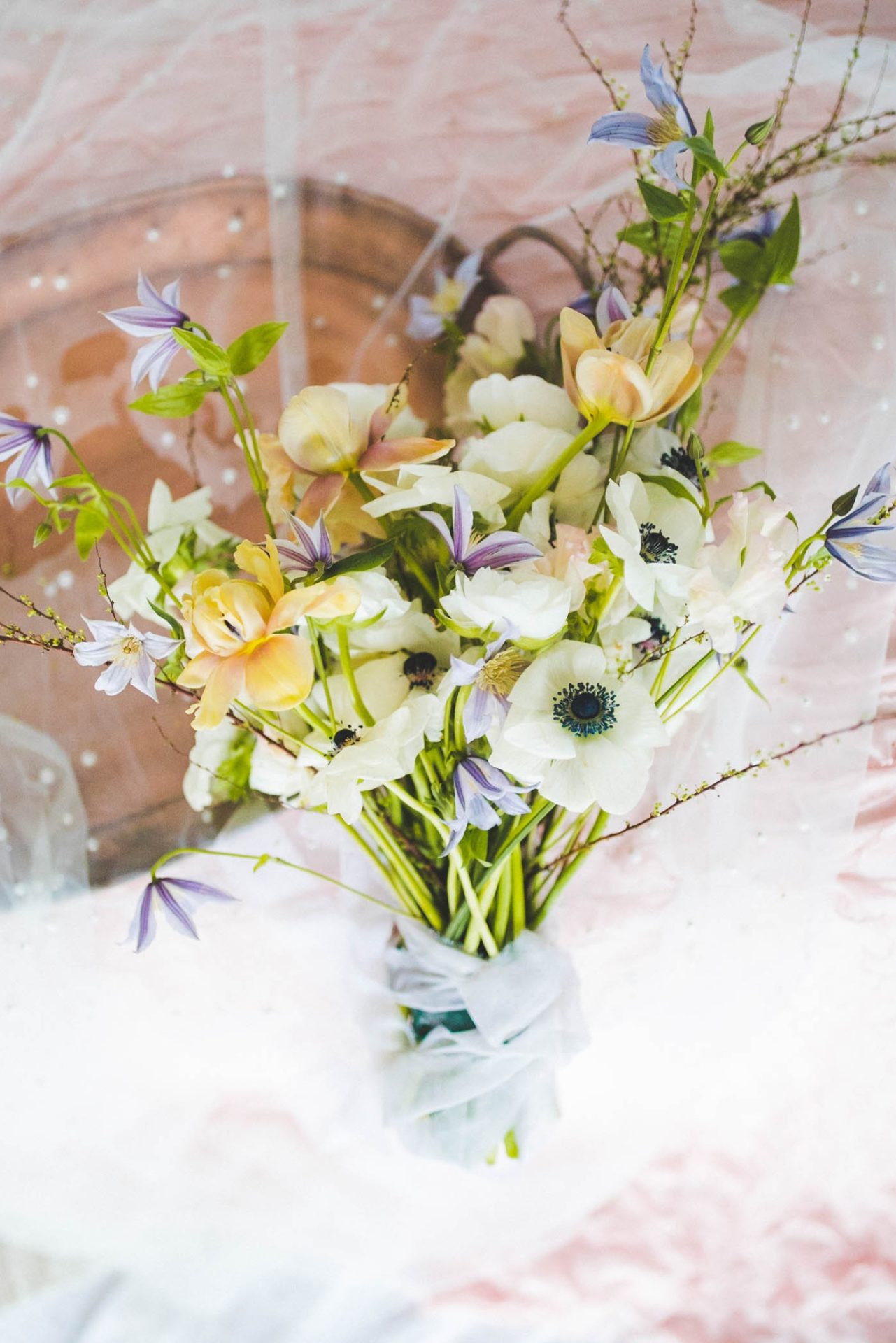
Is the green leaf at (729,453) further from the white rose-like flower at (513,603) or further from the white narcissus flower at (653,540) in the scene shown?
the white rose-like flower at (513,603)

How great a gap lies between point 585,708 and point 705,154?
25 cm

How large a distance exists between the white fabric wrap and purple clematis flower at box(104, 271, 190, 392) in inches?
15.3

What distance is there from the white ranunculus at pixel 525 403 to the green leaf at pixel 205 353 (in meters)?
0.15

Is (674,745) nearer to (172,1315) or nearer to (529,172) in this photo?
(529,172)

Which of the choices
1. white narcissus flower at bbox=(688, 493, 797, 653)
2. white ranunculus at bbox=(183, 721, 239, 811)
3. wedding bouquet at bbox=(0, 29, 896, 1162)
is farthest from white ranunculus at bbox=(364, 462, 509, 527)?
white ranunculus at bbox=(183, 721, 239, 811)

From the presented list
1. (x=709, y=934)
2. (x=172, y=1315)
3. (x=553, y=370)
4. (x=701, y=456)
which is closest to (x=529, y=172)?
(x=553, y=370)

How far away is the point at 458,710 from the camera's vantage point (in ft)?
1.62

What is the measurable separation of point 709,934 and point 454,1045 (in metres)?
0.23

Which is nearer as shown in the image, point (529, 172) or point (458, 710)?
point (458, 710)

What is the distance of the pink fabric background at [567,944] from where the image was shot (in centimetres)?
72

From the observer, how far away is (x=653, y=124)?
0.48 meters

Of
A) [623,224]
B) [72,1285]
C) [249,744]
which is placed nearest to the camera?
[249,744]

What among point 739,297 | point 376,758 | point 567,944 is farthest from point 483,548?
point 567,944

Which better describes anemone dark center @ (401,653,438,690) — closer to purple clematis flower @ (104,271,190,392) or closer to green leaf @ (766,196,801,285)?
purple clematis flower @ (104,271,190,392)
